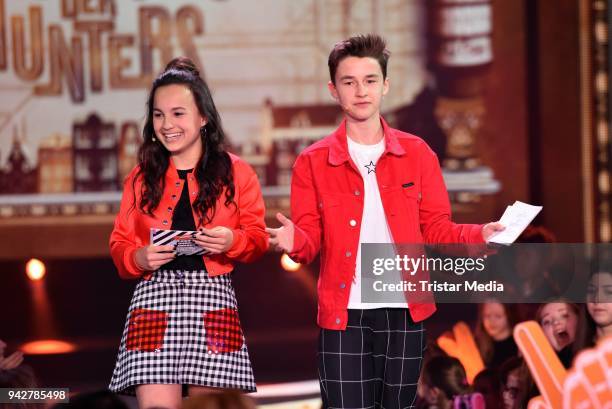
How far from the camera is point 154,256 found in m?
3.05

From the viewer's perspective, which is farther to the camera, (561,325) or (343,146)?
(561,325)

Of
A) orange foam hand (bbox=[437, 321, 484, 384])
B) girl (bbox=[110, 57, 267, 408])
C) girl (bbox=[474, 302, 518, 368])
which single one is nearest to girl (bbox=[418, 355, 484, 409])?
orange foam hand (bbox=[437, 321, 484, 384])

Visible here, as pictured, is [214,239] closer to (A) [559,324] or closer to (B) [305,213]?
(B) [305,213]

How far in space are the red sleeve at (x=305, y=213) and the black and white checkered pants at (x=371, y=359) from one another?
9.2 inches

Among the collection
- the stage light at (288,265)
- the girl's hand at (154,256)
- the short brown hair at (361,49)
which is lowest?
the stage light at (288,265)

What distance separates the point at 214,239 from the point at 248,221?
0.22 meters

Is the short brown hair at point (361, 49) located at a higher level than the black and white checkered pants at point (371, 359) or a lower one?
higher

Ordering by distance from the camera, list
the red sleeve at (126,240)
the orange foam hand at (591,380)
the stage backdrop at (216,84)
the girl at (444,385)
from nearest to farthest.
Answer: the red sleeve at (126,240) < the orange foam hand at (591,380) < the girl at (444,385) < the stage backdrop at (216,84)

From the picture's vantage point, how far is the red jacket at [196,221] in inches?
125

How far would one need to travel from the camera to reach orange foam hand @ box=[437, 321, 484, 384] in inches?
172

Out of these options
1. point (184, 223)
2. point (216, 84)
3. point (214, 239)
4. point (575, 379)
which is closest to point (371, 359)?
point (214, 239)

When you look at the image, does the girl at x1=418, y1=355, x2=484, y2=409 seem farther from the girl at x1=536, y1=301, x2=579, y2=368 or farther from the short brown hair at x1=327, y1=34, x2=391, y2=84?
the short brown hair at x1=327, y1=34, x2=391, y2=84

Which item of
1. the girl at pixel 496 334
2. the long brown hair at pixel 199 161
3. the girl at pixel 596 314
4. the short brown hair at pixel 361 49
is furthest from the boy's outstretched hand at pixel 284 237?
the girl at pixel 496 334

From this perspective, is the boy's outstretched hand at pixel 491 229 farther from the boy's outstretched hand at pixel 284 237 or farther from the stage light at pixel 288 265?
the stage light at pixel 288 265
